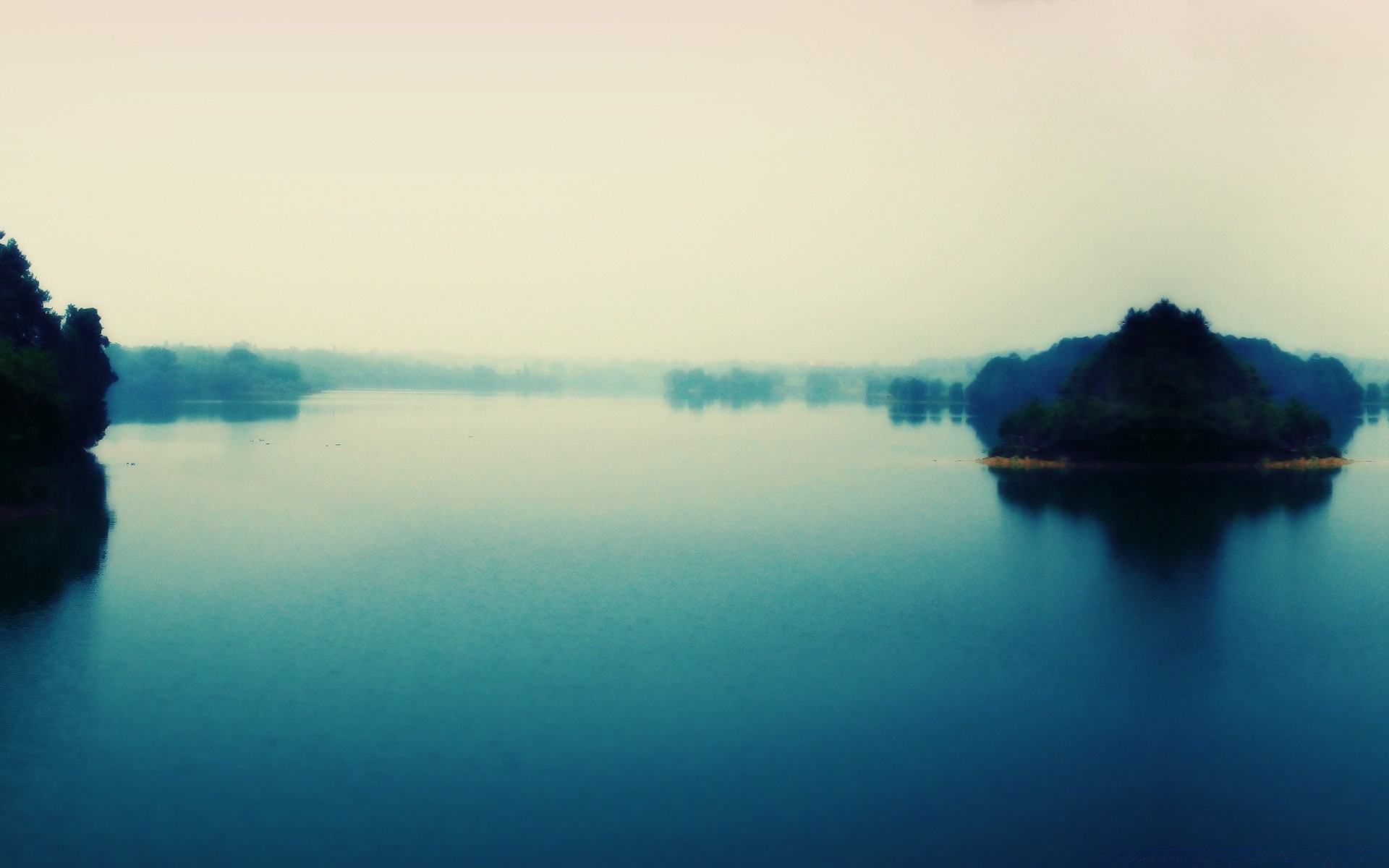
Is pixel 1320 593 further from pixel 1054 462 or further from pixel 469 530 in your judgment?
pixel 1054 462

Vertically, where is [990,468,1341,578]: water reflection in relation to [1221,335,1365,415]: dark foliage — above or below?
below

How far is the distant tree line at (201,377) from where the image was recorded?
14088cm

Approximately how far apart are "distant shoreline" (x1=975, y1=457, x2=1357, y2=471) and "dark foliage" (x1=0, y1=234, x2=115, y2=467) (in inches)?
1890

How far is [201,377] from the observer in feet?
501

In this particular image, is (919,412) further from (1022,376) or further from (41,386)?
(41,386)

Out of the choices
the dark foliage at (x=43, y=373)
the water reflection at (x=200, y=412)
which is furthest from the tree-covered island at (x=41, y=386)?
the water reflection at (x=200, y=412)

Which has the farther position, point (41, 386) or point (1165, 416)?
point (1165, 416)

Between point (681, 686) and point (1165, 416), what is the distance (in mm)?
48537

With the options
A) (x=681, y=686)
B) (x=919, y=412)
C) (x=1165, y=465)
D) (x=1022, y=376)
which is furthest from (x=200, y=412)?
(x=681, y=686)

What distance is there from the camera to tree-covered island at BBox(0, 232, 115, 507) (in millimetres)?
32188

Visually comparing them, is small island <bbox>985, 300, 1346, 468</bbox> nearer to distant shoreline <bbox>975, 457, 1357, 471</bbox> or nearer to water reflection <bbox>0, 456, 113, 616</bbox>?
distant shoreline <bbox>975, 457, 1357, 471</bbox>

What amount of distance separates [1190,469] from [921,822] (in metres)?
52.3

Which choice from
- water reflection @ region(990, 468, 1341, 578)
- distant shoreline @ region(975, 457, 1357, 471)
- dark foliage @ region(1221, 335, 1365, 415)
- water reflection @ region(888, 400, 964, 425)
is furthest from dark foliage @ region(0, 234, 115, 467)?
dark foliage @ region(1221, 335, 1365, 415)

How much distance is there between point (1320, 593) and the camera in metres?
26.8
